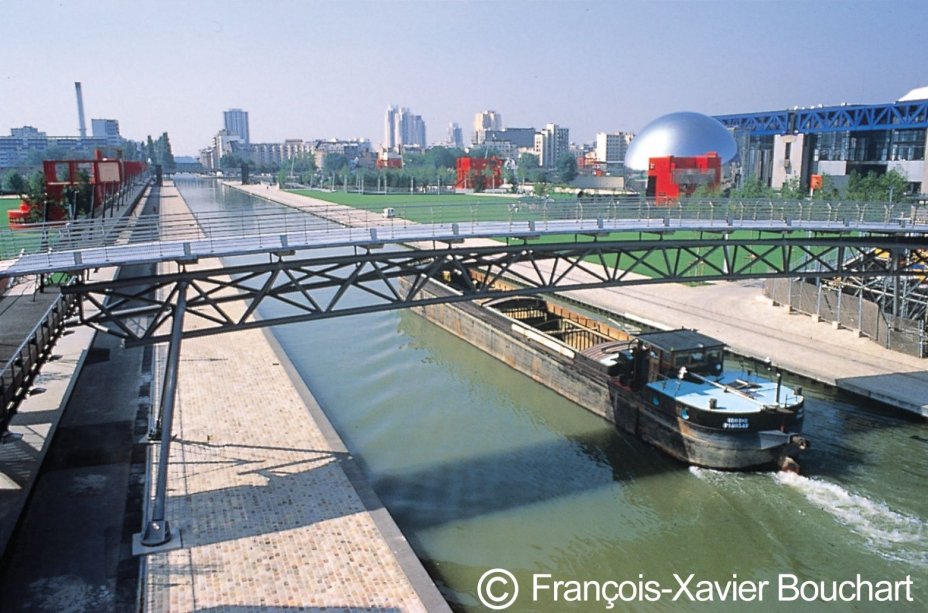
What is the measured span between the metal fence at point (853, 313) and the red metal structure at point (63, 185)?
3205 centimetres

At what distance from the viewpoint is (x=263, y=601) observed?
10.2 meters

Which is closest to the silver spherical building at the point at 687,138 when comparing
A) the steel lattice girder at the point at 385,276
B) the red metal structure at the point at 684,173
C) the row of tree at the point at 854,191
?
the red metal structure at the point at 684,173

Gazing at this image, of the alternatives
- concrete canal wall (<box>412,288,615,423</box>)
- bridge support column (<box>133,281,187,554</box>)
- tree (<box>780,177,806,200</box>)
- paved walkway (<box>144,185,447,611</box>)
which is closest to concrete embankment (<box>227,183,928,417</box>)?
bridge support column (<box>133,281,187,554</box>)

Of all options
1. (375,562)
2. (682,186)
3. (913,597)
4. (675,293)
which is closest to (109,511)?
(375,562)

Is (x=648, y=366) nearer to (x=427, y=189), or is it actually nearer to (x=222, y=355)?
(x=222, y=355)

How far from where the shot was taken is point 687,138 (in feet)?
313

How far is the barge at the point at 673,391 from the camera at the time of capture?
15.9 metres

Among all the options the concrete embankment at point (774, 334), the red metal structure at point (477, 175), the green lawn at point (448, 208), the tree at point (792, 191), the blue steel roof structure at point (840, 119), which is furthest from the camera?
the red metal structure at point (477, 175)

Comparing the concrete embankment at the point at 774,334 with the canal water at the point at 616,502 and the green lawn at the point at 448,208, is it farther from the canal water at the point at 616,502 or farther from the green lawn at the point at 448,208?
the green lawn at the point at 448,208

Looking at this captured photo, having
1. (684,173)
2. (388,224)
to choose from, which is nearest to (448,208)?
(388,224)

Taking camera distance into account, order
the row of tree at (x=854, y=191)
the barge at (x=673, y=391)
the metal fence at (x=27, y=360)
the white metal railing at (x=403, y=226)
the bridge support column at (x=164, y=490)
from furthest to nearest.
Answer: the row of tree at (x=854, y=191) < the barge at (x=673, y=391) < the white metal railing at (x=403, y=226) < the metal fence at (x=27, y=360) < the bridge support column at (x=164, y=490)

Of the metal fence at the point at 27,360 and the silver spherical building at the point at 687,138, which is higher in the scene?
the silver spherical building at the point at 687,138
